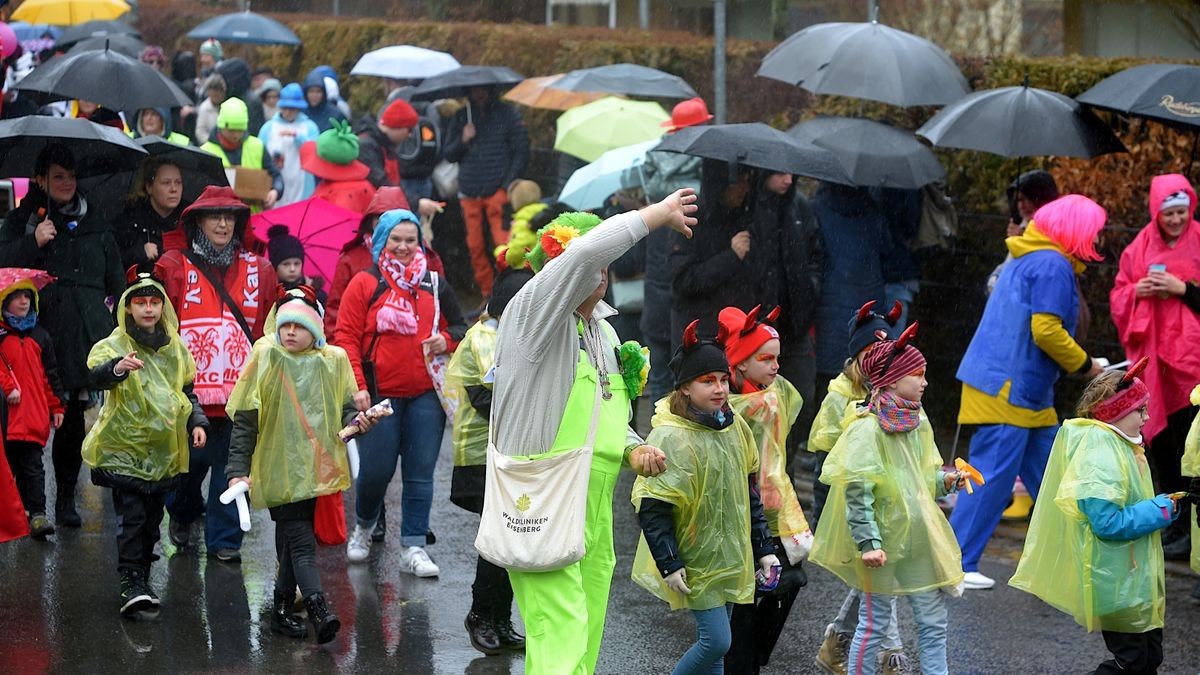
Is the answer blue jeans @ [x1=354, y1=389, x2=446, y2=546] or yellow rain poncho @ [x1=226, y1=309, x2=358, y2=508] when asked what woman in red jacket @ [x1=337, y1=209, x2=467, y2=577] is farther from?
yellow rain poncho @ [x1=226, y1=309, x2=358, y2=508]

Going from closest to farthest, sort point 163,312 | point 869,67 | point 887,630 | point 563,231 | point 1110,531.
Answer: point 563,231, point 1110,531, point 887,630, point 163,312, point 869,67

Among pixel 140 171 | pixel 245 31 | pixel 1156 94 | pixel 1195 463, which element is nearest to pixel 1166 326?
pixel 1156 94

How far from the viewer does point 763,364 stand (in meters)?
6.64

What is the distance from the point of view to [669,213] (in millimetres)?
5195

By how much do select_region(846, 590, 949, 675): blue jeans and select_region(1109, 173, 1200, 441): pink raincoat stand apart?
2911 mm

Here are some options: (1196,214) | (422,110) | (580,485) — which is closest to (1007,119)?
(1196,214)

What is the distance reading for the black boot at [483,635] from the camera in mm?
7336

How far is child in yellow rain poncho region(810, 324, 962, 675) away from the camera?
6.43 m

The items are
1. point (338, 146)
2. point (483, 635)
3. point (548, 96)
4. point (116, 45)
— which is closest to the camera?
point (483, 635)

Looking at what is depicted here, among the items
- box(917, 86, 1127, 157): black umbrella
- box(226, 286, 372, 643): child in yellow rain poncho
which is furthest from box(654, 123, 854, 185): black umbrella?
box(226, 286, 372, 643): child in yellow rain poncho

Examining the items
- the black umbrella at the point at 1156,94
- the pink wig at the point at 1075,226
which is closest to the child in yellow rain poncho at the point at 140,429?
the pink wig at the point at 1075,226

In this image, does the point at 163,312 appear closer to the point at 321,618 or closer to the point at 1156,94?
the point at 321,618

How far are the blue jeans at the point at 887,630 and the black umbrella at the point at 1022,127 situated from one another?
155 inches

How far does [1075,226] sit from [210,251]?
440cm
